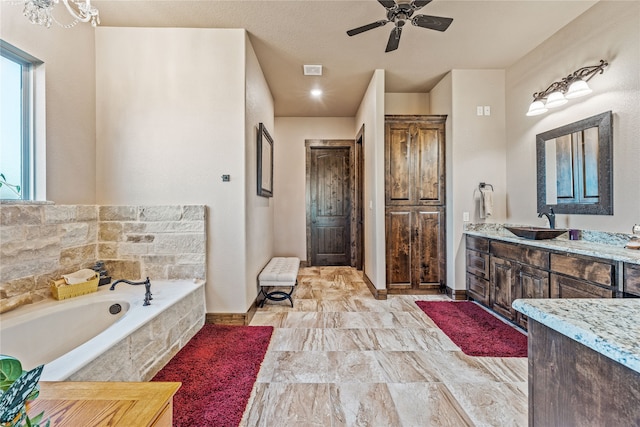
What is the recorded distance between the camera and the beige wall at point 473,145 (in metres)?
3.70

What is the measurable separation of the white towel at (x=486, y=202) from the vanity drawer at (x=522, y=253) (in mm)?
565

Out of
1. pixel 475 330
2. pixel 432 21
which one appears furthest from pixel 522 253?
pixel 432 21

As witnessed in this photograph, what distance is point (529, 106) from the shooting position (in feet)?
10.8

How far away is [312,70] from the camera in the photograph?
3721 mm

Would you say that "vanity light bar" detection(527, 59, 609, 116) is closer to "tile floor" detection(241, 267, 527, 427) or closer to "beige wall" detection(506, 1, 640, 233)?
"beige wall" detection(506, 1, 640, 233)

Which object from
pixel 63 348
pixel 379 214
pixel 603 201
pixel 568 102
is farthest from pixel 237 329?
pixel 568 102

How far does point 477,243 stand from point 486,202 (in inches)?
21.1

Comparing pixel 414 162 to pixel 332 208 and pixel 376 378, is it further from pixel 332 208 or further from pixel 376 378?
pixel 376 378

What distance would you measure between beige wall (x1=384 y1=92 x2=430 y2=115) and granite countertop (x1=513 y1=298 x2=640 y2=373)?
428cm

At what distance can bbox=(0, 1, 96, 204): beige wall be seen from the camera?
2.15 metres

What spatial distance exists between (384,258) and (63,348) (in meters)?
3.20

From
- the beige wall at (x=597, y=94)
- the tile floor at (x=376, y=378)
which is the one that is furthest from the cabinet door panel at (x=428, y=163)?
the tile floor at (x=376, y=378)

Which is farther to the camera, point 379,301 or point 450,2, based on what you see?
point 379,301

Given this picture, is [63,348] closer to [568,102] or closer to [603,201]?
[603,201]
